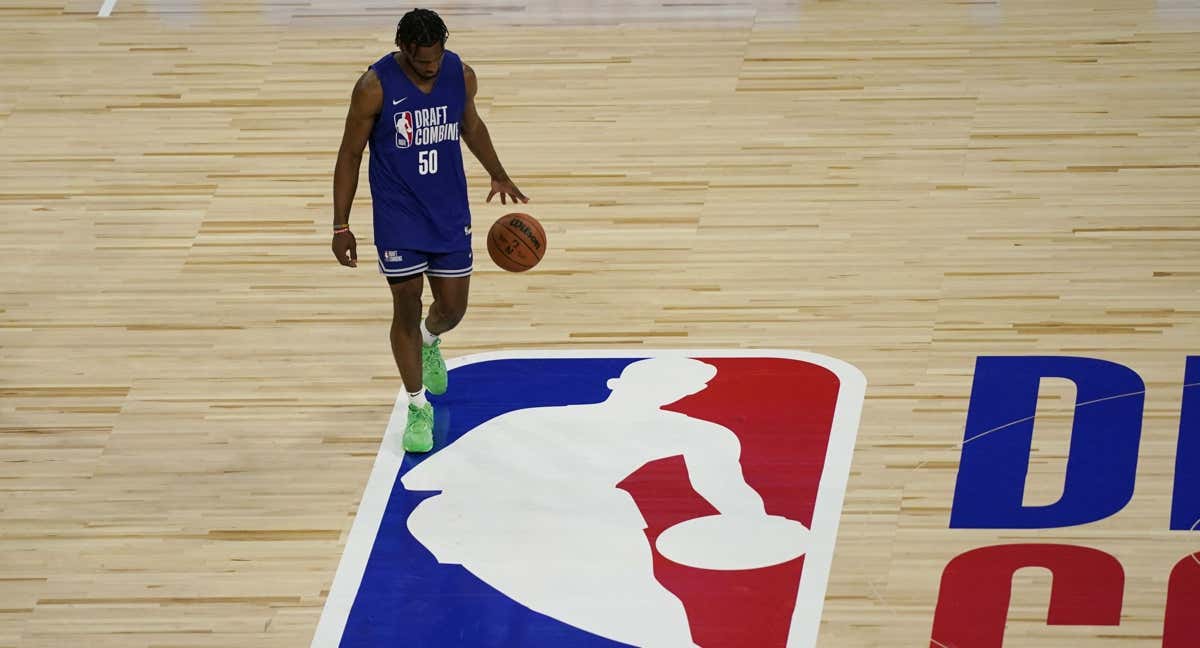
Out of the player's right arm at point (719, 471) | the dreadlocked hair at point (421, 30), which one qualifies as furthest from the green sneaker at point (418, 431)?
the dreadlocked hair at point (421, 30)

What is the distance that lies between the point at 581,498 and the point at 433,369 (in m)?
0.96

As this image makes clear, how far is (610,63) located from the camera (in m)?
10.4

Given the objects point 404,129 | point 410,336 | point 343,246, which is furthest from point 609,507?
point 404,129

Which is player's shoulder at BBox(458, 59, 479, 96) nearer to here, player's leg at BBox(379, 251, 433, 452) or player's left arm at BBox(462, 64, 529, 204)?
player's left arm at BBox(462, 64, 529, 204)

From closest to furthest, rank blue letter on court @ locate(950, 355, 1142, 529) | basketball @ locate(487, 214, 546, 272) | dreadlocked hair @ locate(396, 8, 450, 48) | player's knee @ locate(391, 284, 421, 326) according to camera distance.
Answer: dreadlocked hair @ locate(396, 8, 450, 48) → blue letter on court @ locate(950, 355, 1142, 529) → player's knee @ locate(391, 284, 421, 326) → basketball @ locate(487, 214, 546, 272)

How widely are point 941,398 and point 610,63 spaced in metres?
3.64

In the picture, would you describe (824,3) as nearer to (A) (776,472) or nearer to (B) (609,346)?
(B) (609,346)

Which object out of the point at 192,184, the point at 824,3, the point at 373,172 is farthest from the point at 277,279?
the point at 824,3

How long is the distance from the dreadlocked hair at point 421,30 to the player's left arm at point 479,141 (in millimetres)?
339

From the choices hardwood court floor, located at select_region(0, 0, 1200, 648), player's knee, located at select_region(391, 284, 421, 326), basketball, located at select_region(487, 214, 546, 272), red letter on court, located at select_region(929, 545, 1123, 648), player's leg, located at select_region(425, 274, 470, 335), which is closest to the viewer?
red letter on court, located at select_region(929, 545, 1123, 648)

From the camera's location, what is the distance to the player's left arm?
7.04m

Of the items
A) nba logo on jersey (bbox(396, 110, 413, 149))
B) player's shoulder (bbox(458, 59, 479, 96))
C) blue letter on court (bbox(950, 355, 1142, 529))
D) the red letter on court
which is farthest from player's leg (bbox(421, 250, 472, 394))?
the red letter on court

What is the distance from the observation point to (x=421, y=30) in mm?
6617

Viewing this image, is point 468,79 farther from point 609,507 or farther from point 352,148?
point 609,507
